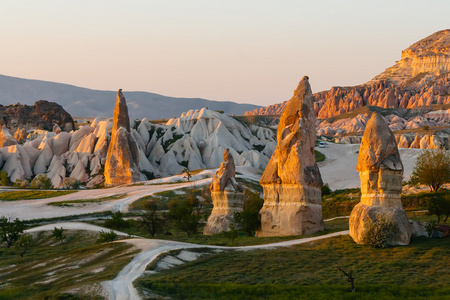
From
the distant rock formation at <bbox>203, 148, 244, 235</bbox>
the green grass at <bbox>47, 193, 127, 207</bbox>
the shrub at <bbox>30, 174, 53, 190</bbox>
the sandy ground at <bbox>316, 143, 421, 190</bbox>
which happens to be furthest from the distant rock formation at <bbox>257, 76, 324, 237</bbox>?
the shrub at <bbox>30, 174, 53, 190</bbox>

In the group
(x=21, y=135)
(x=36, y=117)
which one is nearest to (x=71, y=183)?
(x=21, y=135)

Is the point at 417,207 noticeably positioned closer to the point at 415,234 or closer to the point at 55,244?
the point at 415,234

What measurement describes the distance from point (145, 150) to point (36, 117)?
147ft

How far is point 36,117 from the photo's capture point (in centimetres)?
16050

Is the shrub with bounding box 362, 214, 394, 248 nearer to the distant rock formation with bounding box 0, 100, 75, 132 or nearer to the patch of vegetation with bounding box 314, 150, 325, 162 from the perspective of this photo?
the patch of vegetation with bounding box 314, 150, 325, 162

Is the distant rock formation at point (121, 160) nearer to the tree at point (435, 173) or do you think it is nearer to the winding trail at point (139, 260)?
the tree at point (435, 173)

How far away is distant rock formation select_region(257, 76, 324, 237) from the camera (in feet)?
153

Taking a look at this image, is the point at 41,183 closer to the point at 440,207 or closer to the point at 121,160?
the point at 121,160

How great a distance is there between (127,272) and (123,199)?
51.5 meters

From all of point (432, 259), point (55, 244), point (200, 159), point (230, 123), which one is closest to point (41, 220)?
point (55, 244)

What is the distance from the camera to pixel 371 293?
27109 mm

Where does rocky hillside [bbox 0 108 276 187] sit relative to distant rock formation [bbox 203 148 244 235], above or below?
above

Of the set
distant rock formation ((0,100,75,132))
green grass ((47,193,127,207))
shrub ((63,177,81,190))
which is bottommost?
green grass ((47,193,127,207))

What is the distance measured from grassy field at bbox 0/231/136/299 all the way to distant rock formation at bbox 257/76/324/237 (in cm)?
1424
